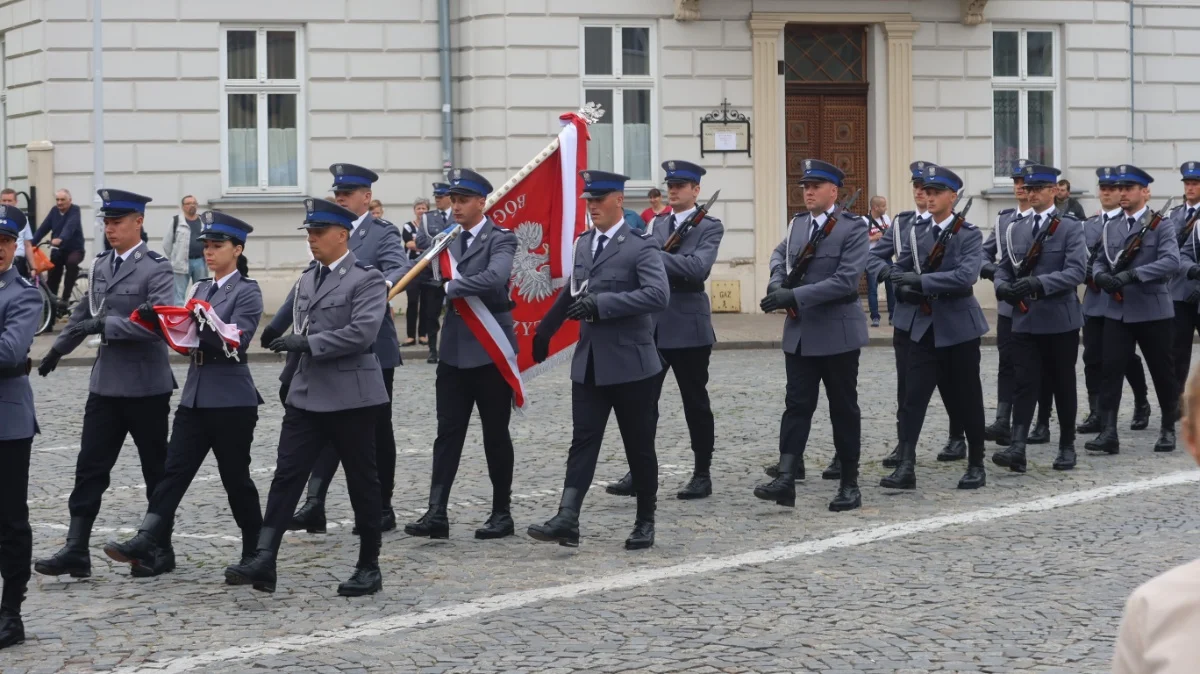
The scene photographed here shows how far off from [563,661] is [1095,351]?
287 inches

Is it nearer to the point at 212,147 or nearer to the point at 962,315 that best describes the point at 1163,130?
the point at 212,147

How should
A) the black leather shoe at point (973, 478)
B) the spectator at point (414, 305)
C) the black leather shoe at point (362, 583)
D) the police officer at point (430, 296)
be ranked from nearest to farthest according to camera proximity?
the black leather shoe at point (362, 583) < the black leather shoe at point (973, 478) < the police officer at point (430, 296) < the spectator at point (414, 305)

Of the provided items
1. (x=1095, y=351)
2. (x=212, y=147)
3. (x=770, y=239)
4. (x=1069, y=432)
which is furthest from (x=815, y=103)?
(x=1069, y=432)

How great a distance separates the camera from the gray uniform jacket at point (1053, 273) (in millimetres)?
10883

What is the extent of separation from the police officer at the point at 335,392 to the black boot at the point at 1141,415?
6.90 m

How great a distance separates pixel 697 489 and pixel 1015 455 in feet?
6.86

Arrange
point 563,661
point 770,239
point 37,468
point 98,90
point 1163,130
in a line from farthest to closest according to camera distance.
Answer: point 1163,130 → point 770,239 → point 98,90 → point 37,468 → point 563,661

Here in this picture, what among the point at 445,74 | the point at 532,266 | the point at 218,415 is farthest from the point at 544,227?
the point at 445,74

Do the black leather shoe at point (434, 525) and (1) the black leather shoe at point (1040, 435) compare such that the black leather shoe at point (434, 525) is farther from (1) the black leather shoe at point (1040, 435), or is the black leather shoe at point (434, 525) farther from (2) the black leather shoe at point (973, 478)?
(1) the black leather shoe at point (1040, 435)

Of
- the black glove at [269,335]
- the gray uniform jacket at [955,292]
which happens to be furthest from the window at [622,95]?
the black glove at [269,335]

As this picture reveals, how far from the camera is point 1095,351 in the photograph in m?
12.5

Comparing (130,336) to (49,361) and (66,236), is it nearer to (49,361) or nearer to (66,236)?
(49,361)

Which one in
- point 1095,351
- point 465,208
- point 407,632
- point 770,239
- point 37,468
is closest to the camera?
point 407,632

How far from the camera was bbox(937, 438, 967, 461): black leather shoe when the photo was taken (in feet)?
36.7
